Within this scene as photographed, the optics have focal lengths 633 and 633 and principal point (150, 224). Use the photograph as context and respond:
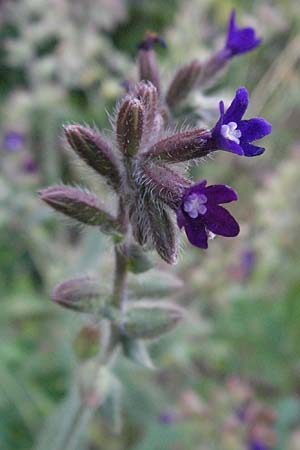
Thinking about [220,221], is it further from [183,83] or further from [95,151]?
[183,83]

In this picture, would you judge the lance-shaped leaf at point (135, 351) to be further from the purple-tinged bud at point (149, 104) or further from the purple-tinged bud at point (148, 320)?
the purple-tinged bud at point (149, 104)

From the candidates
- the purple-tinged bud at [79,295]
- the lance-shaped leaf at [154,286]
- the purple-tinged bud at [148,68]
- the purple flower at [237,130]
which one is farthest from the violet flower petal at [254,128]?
the lance-shaped leaf at [154,286]

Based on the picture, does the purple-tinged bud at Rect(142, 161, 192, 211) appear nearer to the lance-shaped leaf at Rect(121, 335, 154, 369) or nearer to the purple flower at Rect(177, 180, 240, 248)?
the purple flower at Rect(177, 180, 240, 248)

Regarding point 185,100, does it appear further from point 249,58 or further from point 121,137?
point 249,58

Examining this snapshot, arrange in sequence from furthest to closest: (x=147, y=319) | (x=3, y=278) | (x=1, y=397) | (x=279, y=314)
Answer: (x=3, y=278) → (x=279, y=314) → (x=1, y=397) → (x=147, y=319)

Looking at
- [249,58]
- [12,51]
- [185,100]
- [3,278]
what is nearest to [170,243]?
[185,100]

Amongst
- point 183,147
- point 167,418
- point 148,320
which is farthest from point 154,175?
point 167,418

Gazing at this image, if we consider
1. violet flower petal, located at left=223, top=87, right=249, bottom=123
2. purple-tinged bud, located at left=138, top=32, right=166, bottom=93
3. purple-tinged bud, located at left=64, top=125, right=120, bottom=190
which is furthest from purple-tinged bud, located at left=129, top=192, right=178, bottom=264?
purple-tinged bud, located at left=138, top=32, right=166, bottom=93
